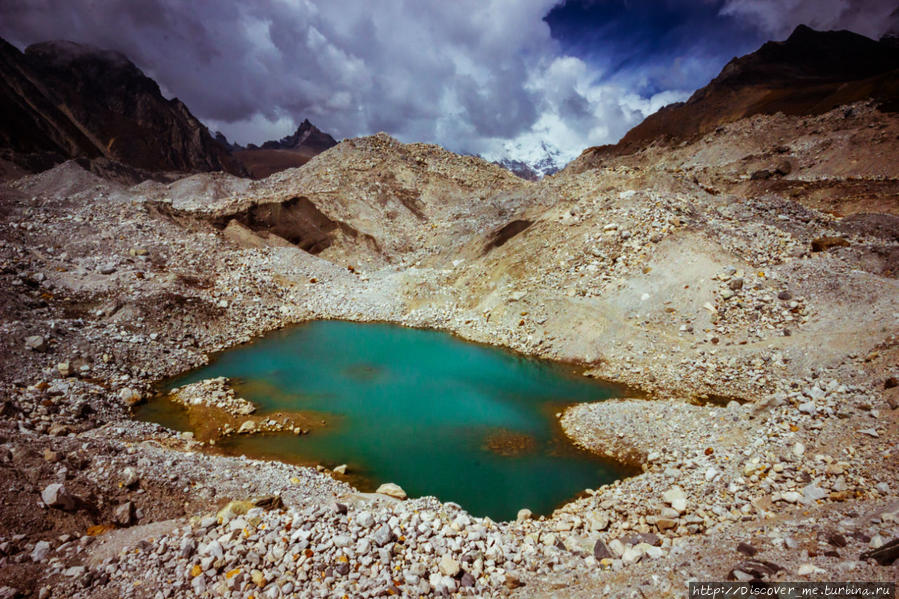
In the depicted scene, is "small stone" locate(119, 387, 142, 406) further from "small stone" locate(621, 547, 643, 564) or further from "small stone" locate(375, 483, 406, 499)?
"small stone" locate(621, 547, 643, 564)

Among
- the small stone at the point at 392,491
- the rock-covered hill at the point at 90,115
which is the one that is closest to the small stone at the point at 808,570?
the small stone at the point at 392,491

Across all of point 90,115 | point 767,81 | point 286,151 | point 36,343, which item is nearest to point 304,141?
point 286,151

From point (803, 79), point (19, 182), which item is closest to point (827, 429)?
point (19, 182)

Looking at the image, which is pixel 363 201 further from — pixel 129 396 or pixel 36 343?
pixel 129 396

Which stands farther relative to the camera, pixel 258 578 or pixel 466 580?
pixel 466 580

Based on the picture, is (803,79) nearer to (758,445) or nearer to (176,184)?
(758,445)

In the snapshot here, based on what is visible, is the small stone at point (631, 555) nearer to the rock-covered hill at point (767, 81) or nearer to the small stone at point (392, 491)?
the small stone at point (392, 491)
